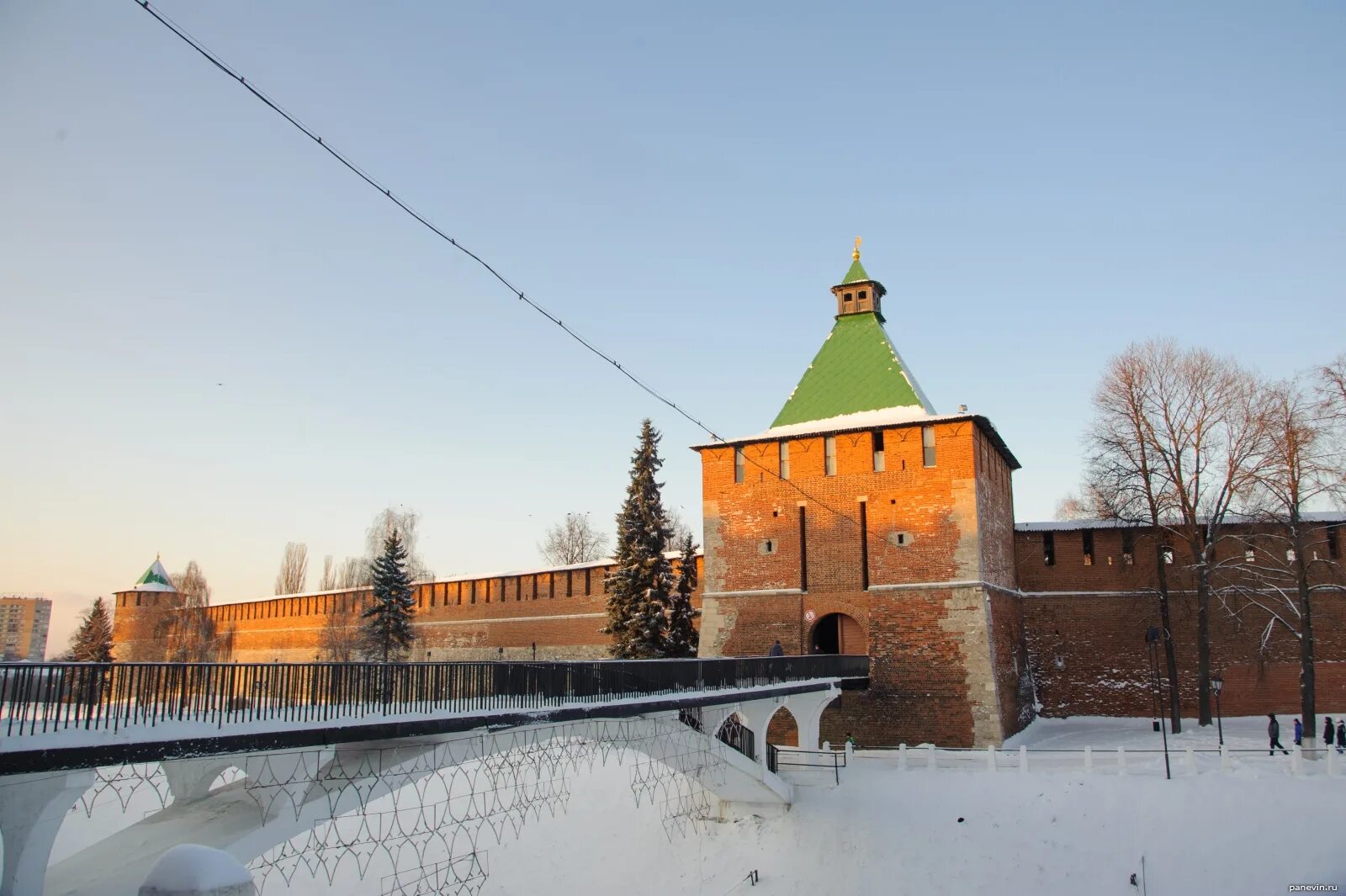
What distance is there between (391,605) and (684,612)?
10.2 metres

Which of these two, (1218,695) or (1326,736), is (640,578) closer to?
(1218,695)

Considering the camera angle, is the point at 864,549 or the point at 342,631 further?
the point at 342,631

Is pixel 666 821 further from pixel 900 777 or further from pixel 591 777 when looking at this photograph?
pixel 900 777

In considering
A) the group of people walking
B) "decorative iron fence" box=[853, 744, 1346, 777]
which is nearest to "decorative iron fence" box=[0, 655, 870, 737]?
"decorative iron fence" box=[853, 744, 1346, 777]

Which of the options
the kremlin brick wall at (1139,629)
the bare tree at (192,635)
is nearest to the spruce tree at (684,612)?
the kremlin brick wall at (1139,629)

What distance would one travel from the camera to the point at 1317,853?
13.6 m

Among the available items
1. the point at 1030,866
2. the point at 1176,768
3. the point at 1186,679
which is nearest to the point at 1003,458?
the point at 1186,679

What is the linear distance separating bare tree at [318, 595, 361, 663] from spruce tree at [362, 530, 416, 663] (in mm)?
3152

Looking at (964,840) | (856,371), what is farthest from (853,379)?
(964,840)

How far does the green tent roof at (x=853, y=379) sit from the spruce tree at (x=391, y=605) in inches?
535

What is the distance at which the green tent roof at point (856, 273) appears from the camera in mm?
25359

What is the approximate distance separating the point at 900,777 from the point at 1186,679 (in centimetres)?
1018

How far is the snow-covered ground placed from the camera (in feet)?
45.6

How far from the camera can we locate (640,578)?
25000mm
